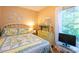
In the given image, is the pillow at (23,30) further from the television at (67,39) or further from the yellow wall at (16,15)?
the television at (67,39)

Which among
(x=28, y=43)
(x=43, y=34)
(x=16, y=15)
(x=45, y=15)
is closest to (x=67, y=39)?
(x=43, y=34)

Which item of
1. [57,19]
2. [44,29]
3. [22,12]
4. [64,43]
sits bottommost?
[64,43]

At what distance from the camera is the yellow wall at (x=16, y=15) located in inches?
56.2

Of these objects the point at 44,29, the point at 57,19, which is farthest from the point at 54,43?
the point at 57,19

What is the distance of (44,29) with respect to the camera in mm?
1646

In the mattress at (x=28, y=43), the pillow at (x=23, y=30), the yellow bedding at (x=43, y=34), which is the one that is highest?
the pillow at (x=23, y=30)

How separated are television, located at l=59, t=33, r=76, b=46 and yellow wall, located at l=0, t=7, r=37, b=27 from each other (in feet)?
2.05

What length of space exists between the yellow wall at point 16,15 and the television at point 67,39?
624 millimetres

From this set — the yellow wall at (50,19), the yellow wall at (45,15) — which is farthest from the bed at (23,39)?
the yellow wall at (45,15)

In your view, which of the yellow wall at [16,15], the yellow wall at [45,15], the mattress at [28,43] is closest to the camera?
the mattress at [28,43]

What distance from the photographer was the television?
158cm
